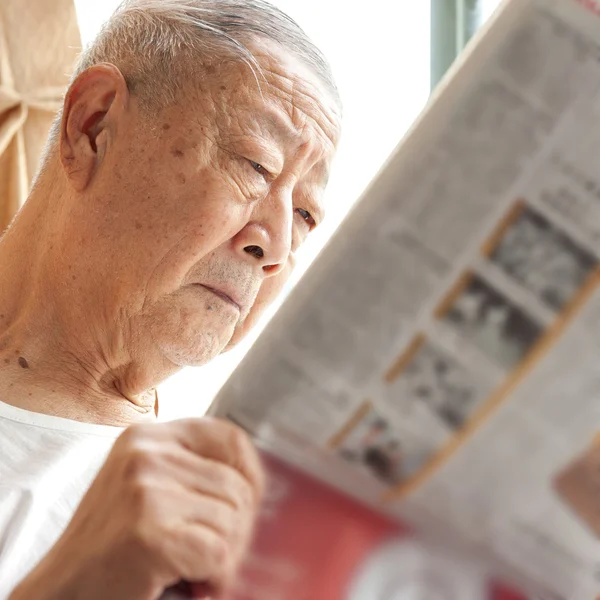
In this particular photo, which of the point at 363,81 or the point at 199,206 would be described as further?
the point at 363,81

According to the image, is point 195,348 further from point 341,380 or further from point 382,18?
point 382,18

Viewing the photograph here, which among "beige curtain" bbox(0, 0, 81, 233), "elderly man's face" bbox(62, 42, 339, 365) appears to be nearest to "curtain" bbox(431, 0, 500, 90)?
"elderly man's face" bbox(62, 42, 339, 365)

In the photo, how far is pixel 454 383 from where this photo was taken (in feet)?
1.58

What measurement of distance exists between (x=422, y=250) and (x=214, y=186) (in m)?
0.53

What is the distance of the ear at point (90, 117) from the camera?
1084 mm

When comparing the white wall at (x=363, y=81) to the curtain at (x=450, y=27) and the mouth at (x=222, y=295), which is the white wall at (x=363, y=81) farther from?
the mouth at (x=222, y=295)

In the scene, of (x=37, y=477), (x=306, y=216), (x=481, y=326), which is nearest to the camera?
(x=481, y=326)

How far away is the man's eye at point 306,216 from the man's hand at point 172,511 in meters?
0.63

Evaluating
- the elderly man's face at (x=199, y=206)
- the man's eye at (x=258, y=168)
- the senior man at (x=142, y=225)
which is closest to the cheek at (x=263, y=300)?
the senior man at (x=142, y=225)

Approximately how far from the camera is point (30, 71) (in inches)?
66.6

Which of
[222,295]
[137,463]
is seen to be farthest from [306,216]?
[137,463]

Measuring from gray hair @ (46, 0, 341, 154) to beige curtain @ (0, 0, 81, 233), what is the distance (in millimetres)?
529

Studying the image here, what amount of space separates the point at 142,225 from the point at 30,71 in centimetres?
88

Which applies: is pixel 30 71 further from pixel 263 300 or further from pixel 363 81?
pixel 263 300
